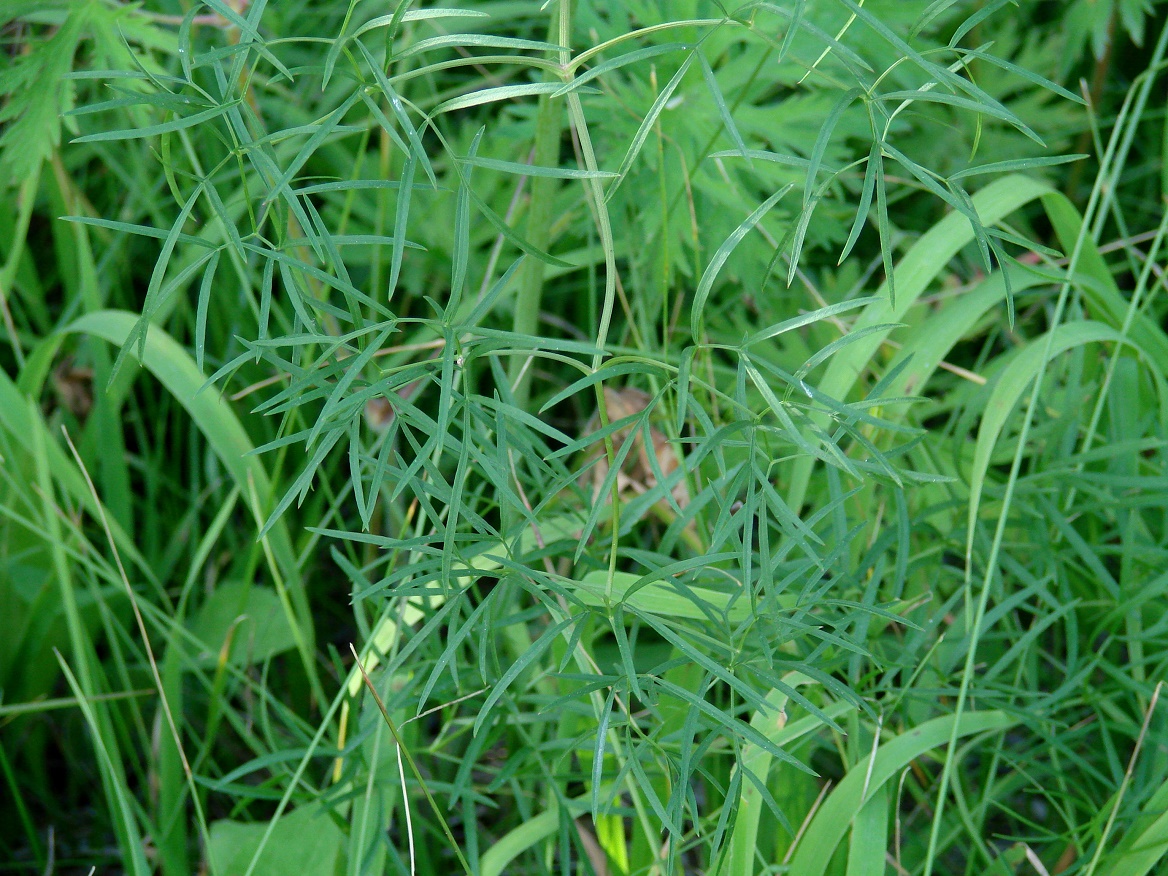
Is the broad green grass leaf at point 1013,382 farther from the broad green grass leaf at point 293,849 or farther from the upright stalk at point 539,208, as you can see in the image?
the broad green grass leaf at point 293,849

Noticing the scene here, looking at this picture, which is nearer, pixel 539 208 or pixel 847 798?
pixel 847 798

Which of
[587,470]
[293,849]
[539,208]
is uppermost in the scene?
[539,208]

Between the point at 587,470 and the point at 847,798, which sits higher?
the point at 587,470

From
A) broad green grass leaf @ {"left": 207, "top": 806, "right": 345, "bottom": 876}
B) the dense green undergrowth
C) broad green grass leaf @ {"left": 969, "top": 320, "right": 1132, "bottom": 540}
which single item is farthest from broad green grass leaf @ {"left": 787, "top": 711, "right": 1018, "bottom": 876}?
broad green grass leaf @ {"left": 207, "top": 806, "right": 345, "bottom": 876}

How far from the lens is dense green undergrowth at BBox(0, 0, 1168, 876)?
0.71 metres

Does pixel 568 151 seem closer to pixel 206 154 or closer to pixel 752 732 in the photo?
pixel 206 154

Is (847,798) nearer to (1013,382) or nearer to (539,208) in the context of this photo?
(1013,382)

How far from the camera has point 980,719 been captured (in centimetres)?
105

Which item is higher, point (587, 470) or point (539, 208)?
point (539, 208)

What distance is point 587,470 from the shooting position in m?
1.10

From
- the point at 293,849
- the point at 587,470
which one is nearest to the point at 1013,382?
the point at 587,470

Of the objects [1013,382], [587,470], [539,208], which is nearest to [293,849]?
[587,470]

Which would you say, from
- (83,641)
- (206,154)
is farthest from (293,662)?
(206,154)

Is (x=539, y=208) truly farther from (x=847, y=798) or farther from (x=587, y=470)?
(x=847, y=798)
